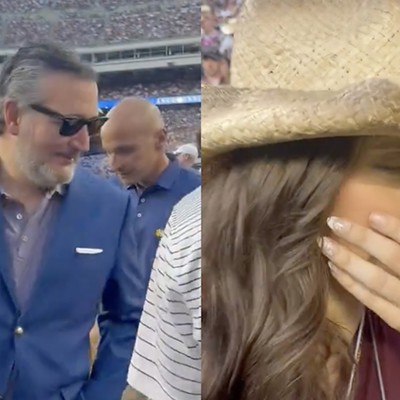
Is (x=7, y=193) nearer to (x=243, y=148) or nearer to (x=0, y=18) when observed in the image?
(x=0, y=18)

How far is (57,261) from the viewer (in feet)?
4.52

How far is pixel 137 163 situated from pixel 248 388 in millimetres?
492

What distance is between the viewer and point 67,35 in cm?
134

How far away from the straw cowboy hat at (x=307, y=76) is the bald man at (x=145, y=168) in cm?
8

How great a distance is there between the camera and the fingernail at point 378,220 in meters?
1.33

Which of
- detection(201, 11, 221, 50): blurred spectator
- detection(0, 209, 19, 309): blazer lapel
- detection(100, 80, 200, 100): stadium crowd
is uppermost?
detection(201, 11, 221, 50): blurred spectator

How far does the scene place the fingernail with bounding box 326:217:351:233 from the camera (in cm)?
134

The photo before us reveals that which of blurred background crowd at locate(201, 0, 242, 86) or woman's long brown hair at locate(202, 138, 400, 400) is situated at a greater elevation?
blurred background crowd at locate(201, 0, 242, 86)

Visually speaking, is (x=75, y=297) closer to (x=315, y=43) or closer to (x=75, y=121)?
(x=75, y=121)

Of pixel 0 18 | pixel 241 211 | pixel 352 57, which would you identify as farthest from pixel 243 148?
pixel 0 18

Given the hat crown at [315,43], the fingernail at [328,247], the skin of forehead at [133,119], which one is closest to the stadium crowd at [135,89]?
the skin of forehead at [133,119]

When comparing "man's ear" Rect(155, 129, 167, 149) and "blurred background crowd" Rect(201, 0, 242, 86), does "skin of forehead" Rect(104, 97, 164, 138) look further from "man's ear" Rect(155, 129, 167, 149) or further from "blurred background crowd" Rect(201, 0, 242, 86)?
"blurred background crowd" Rect(201, 0, 242, 86)

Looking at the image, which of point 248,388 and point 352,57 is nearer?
point 352,57

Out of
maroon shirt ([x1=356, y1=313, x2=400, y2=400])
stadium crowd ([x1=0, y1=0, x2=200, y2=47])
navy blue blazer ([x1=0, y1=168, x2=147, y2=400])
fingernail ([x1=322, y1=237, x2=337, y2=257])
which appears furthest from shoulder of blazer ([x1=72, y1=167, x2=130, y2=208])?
maroon shirt ([x1=356, y1=313, x2=400, y2=400])
